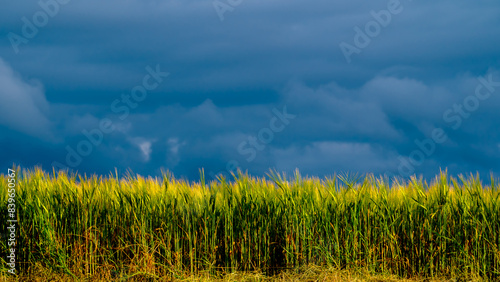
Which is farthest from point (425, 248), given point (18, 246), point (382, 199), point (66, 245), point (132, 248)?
point (18, 246)

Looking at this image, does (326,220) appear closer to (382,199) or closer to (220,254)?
(382,199)

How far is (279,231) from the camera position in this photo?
18.2 feet

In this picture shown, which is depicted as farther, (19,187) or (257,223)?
(19,187)

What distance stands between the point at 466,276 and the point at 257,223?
2521mm

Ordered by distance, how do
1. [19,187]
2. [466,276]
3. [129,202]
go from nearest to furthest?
[466,276] < [129,202] < [19,187]

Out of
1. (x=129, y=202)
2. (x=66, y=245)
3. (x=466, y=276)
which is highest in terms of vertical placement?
(x=129, y=202)

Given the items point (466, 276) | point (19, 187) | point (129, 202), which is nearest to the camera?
point (466, 276)

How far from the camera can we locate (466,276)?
17.8ft

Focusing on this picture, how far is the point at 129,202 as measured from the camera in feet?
19.0

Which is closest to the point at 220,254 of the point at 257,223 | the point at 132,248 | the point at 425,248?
the point at 257,223

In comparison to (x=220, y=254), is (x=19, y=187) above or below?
above

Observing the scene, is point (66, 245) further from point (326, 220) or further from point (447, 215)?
point (447, 215)

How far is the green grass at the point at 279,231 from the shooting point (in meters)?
5.50

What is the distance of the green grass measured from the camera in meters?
5.50
